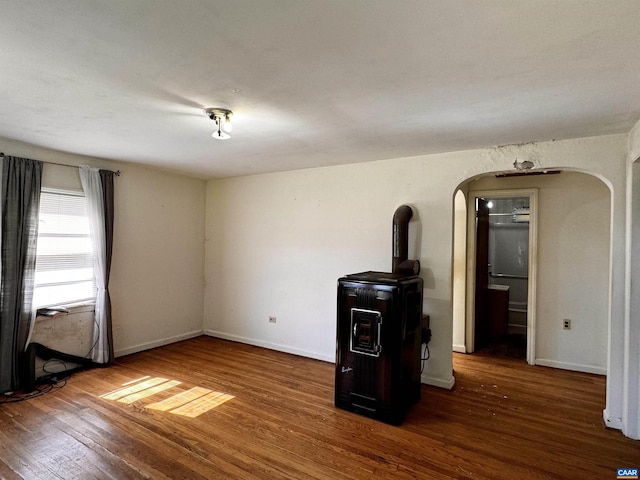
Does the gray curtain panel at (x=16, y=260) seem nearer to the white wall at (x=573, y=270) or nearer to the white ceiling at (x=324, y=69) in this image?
the white ceiling at (x=324, y=69)

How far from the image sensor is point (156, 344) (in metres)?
4.63

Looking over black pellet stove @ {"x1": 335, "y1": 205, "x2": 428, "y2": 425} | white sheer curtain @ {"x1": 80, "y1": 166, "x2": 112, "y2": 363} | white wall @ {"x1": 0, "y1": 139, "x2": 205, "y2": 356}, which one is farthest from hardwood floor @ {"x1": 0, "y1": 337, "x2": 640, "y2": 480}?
white wall @ {"x1": 0, "y1": 139, "x2": 205, "y2": 356}

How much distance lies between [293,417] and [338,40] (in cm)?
268

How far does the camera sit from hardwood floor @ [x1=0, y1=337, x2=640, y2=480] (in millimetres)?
2176

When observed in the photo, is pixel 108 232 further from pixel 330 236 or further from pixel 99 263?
pixel 330 236

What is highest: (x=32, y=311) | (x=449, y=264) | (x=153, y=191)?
(x=153, y=191)

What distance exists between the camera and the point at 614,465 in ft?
7.31

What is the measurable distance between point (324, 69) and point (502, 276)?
225 inches

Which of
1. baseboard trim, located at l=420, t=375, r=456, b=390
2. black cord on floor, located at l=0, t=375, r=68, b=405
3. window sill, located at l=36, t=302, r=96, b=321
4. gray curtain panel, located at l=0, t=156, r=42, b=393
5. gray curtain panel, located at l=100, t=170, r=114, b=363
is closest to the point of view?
black cord on floor, located at l=0, t=375, r=68, b=405

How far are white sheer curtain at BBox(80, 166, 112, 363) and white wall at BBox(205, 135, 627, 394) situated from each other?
5.14ft

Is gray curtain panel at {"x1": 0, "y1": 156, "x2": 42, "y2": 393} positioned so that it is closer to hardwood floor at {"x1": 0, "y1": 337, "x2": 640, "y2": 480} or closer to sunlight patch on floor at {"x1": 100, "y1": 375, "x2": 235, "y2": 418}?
hardwood floor at {"x1": 0, "y1": 337, "x2": 640, "y2": 480}

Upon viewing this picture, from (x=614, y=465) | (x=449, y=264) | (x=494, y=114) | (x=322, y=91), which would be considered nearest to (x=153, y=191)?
(x=322, y=91)

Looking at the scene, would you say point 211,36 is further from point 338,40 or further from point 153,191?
point 153,191

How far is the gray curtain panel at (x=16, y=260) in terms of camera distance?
10.4 ft
